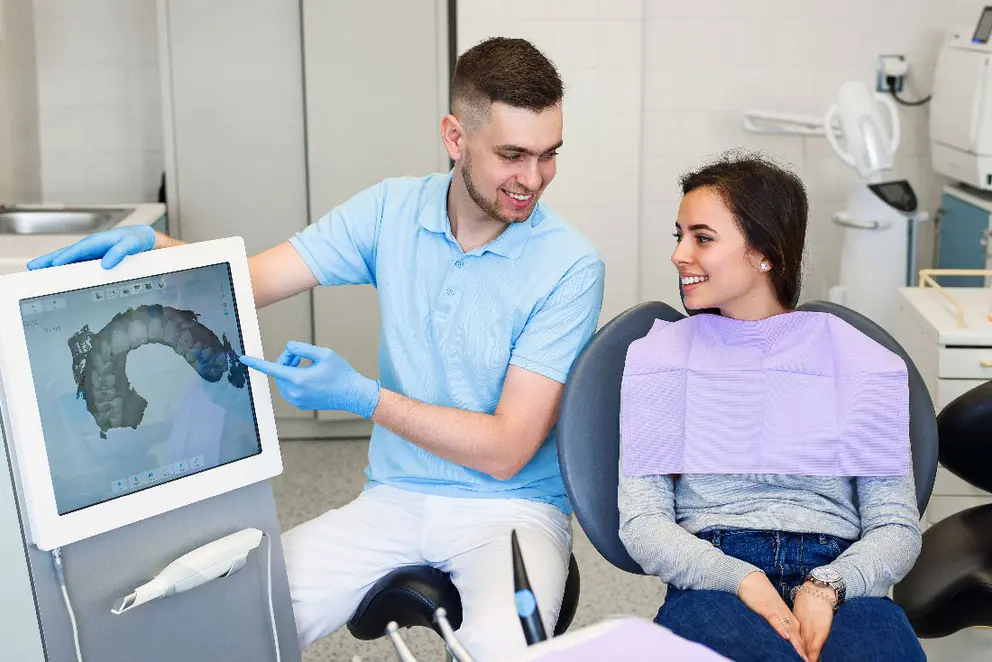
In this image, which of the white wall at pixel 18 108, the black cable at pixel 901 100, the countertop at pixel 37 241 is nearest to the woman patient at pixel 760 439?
the countertop at pixel 37 241

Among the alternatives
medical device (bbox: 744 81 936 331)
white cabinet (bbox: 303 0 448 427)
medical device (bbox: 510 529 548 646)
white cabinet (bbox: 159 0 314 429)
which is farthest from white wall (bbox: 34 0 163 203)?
medical device (bbox: 510 529 548 646)

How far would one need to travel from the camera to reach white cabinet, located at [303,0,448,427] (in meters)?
3.51

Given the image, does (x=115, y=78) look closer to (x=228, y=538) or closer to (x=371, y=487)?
(x=371, y=487)

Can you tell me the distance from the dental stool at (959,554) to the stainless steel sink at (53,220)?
7.73 ft

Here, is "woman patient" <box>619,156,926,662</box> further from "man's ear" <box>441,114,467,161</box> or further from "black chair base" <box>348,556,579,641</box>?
"man's ear" <box>441,114,467,161</box>

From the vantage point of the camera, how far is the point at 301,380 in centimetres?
163

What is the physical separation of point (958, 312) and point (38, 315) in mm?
1870

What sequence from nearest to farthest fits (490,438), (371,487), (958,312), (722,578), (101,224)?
(722,578)
(490,438)
(371,487)
(958,312)
(101,224)

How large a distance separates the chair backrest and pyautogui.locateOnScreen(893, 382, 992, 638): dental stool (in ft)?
0.20

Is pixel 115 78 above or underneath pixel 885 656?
above

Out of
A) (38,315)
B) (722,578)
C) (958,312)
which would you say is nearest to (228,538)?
(38,315)

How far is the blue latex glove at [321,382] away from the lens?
5.29 ft

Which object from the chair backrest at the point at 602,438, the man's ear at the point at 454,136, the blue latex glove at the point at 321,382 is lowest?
the chair backrest at the point at 602,438

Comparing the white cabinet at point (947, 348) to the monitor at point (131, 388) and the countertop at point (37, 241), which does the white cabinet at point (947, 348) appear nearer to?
the monitor at point (131, 388)
